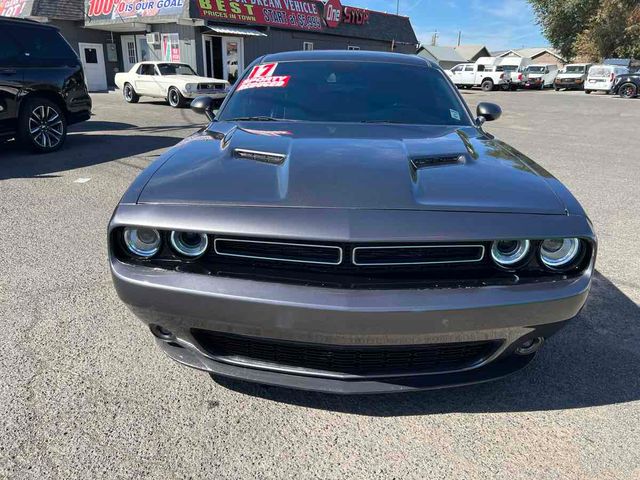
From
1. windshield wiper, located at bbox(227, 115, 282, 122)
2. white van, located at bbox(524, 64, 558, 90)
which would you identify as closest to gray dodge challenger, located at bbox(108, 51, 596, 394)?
windshield wiper, located at bbox(227, 115, 282, 122)

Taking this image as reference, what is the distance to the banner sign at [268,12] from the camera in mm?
20423

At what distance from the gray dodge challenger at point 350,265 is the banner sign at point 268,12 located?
2062 centimetres

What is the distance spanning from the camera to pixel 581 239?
6.04 ft

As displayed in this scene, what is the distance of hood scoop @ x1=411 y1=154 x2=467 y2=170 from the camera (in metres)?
2.14

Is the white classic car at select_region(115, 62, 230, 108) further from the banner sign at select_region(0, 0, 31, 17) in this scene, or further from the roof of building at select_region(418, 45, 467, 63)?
the roof of building at select_region(418, 45, 467, 63)

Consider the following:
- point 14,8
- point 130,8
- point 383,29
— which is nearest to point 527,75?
point 383,29

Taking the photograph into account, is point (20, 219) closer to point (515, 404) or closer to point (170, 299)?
point (170, 299)

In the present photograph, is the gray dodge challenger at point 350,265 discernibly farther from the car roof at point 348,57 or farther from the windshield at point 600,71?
the windshield at point 600,71

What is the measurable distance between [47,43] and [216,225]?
7.60 metres

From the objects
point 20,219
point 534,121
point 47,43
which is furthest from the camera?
point 534,121

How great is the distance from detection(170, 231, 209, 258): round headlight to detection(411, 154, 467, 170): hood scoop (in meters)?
0.99

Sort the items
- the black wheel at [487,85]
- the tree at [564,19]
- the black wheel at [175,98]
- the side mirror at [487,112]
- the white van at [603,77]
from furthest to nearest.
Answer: the tree at [564,19], the black wheel at [487,85], the white van at [603,77], the black wheel at [175,98], the side mirror at [487,112]

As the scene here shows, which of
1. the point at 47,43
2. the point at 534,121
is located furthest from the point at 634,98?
the point at 47,43

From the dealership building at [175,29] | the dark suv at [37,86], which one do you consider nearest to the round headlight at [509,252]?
the dark suv at [37,86]
